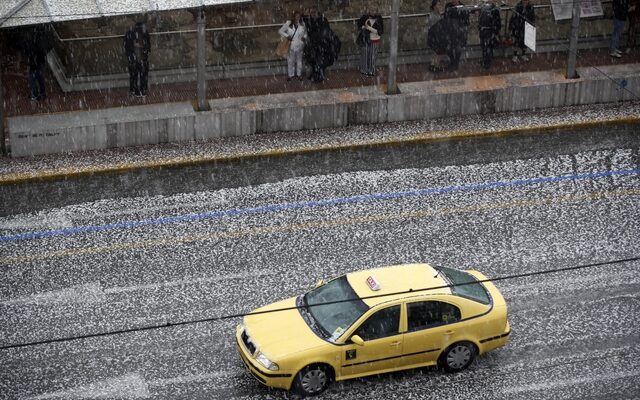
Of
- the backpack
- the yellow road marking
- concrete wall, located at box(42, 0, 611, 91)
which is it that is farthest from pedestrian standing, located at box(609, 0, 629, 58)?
the yellow road marking

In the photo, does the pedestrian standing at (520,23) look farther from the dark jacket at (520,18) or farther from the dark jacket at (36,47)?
the dark jacket at (36,47)

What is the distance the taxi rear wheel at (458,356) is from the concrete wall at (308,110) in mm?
8432

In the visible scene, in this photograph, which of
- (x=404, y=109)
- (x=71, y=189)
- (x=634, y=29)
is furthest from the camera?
(x=634, y=29)

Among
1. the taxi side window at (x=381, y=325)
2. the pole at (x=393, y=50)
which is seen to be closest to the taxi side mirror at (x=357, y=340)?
the taxi side window at (x=381, y=325)

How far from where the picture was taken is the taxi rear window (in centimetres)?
1562

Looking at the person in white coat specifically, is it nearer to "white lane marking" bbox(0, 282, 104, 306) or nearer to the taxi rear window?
"white lane marking" bbox(0, 282, 104, 306)

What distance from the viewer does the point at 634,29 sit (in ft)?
86.5

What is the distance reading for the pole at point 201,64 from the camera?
22125 millimetres

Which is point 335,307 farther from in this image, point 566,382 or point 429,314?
point 566,382

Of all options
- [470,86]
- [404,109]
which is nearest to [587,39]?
[470,86]

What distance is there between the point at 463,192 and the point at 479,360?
16.6ft

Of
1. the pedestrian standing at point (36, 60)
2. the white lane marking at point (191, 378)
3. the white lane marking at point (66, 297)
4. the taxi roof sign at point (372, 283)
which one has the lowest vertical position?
the white lane marking at point (191, 378)

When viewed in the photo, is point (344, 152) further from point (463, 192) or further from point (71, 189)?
point (71, 189)

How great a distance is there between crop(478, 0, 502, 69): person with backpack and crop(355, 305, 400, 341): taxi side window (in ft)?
38.0
